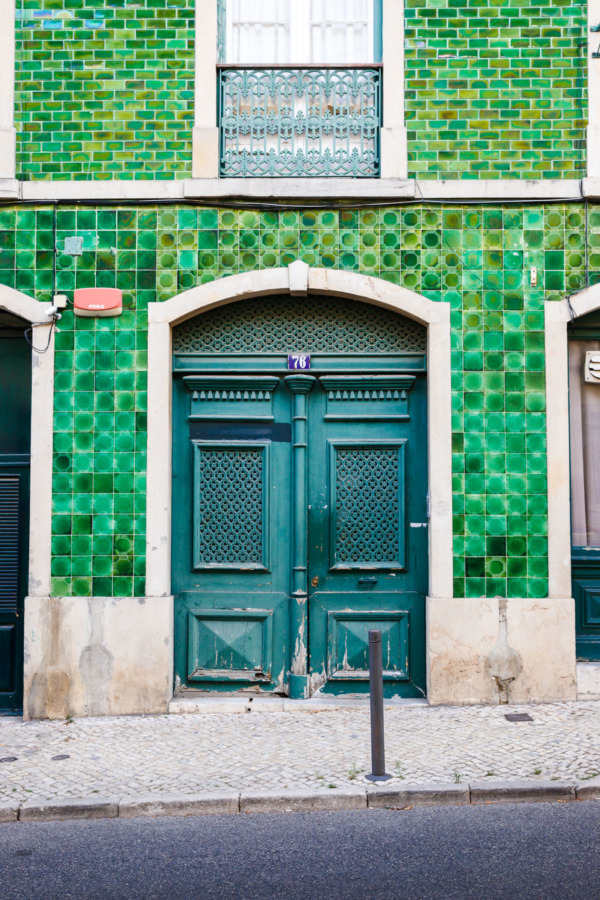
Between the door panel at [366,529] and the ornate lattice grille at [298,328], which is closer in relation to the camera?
the door panel at [366,529]

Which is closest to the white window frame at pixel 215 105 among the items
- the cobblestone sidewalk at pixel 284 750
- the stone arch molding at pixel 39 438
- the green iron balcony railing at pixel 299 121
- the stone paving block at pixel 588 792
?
the green iron balcony railing at pixel 299 121

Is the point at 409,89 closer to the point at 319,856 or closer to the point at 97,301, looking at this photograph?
the point at 97,301

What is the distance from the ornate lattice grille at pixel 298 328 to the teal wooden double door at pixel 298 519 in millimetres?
74

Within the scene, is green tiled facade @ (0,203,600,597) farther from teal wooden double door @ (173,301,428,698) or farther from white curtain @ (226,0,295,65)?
white curtain @ (226,0,295,65)

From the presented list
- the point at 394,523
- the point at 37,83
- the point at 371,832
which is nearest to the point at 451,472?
the point at 394,523

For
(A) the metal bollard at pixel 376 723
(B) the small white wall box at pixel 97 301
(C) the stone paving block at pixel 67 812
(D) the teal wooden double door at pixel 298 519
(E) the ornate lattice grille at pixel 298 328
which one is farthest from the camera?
(E) the ornate lattice grille at pixel 298 328

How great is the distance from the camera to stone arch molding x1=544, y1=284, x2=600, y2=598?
703cm

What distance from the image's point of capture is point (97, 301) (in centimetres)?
715

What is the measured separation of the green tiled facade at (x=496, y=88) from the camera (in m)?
7.26

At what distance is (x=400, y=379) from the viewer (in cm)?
735

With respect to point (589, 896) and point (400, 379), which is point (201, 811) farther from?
point (400, 379)

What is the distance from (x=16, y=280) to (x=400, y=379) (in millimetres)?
3591

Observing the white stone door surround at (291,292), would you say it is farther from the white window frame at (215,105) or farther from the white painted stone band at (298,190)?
the white window frame at (215,105)

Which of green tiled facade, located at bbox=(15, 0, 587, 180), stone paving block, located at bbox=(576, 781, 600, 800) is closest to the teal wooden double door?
green tiled facade, located at bbox=(15, 0, 587, 180)
